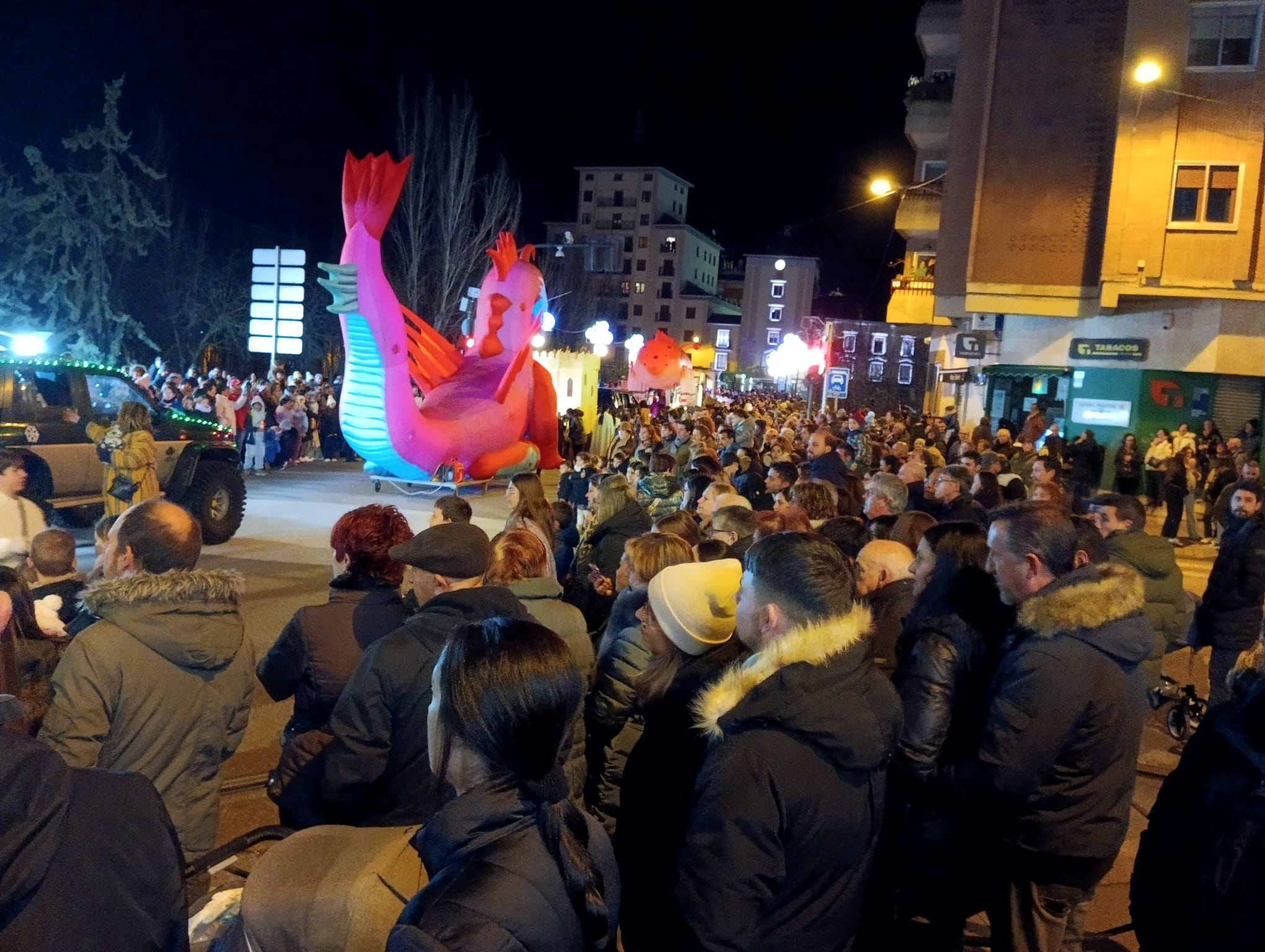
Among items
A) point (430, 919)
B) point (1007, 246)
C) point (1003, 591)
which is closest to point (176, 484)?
point (1003, 591)

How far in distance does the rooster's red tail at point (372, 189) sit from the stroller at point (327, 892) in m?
13.7

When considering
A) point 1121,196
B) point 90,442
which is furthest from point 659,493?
point 1121,196

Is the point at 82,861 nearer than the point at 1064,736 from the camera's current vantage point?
Yes

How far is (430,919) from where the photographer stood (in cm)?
163

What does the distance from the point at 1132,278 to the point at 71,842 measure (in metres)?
19.9

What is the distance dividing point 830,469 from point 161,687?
759 cm

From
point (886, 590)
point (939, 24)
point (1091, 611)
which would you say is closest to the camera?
point (1091, 611)

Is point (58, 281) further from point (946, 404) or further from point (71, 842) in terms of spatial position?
point (71, 842)

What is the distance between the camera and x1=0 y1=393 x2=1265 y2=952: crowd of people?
1.87m

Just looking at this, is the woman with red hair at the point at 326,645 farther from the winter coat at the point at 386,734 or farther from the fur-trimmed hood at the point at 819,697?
the fur-trimmed hood at the point at 819,697

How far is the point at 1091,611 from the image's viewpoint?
3.17 metres

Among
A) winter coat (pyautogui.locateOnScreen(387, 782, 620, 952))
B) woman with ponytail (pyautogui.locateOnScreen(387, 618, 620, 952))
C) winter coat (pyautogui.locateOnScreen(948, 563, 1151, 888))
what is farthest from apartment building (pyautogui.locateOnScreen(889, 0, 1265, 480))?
winter coat (pyautogui.locateOnScreen(387, 782, 620, 952))

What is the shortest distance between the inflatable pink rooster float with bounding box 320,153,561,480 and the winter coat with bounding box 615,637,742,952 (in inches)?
470

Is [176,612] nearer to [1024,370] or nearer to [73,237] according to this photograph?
[1024,370]
